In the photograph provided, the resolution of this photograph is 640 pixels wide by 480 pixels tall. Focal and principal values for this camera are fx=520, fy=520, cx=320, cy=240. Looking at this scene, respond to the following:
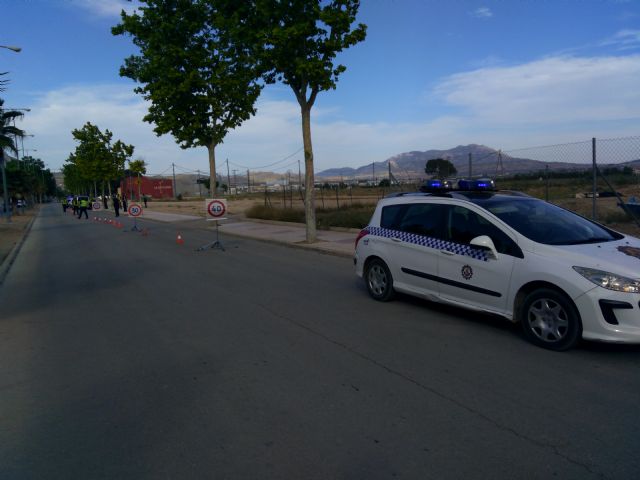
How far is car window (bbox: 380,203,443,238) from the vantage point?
7010 millimetres

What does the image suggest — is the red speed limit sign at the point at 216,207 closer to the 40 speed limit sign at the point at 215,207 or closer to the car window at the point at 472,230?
the 40 speed limit sign at the point at 215,207

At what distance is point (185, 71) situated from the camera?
24.8 meters

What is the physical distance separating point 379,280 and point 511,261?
2558mm

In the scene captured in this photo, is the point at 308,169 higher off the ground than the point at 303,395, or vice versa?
the point at 308,169

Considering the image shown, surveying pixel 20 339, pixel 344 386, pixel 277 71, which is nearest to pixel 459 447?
pixel 344 386

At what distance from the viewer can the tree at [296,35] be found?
14406 millimetres

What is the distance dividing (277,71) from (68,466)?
44.6ft

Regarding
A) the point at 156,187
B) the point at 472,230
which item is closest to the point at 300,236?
the point at 472,230

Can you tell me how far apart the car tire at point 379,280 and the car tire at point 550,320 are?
94.1 inches

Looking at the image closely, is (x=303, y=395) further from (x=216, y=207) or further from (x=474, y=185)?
(x=216, y=207)

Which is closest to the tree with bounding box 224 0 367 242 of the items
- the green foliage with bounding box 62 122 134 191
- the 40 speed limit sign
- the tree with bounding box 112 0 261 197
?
the 40 speed limit sign

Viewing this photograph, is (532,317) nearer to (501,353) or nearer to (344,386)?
(501,353)

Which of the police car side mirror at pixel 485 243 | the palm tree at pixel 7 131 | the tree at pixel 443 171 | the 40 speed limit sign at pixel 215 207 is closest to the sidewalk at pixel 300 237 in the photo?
the 40 speed limit sign at pixel 215 207

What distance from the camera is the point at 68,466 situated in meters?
3.52
